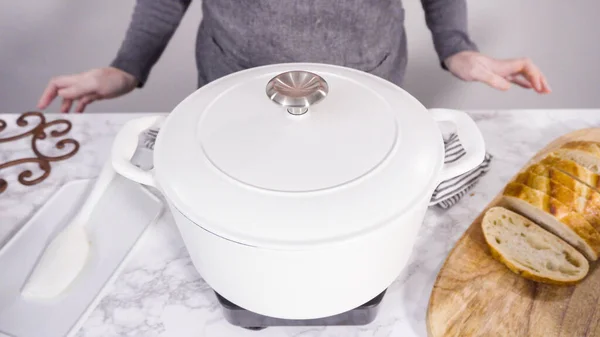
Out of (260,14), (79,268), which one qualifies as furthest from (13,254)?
(260,14)

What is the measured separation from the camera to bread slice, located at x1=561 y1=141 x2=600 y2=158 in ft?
2.28

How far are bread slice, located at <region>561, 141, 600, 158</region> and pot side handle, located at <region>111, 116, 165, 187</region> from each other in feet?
1.91

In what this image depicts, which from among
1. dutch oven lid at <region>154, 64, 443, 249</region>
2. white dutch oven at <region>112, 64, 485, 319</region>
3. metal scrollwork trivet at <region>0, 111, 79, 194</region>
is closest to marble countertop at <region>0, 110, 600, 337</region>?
metal scrollwork trivet at <region>0, 111, 79, 194</region>

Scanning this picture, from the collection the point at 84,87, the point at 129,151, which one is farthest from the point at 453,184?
the point at 84,87

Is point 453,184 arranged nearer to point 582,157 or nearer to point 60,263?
point 582,157

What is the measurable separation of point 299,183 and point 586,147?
19.6 inches

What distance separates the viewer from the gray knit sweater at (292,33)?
0.80 meters

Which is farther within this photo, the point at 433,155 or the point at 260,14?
the point at 260,14

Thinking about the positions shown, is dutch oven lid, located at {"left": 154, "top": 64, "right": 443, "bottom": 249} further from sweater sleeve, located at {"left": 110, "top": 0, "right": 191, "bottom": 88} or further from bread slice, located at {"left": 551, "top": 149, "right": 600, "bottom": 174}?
sweater sleeve, located at {"left": 110, "top": 0, "right": 191, "bottom": 88}

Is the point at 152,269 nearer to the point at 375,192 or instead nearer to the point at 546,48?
the point at 375,192

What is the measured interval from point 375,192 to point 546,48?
4.75 feet

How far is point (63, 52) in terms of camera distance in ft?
5.26

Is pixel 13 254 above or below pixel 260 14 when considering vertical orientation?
below

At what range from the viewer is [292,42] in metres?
0.82
